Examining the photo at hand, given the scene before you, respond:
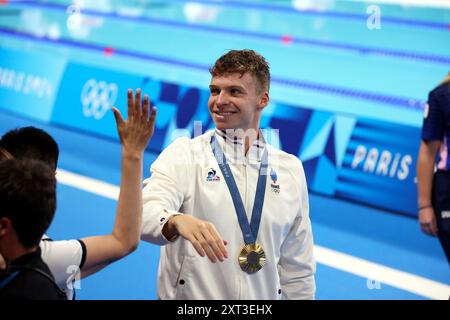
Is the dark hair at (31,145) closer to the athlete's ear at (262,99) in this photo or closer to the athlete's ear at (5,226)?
the athlete's ear at (5,226)

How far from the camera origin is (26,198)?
71.6 inches

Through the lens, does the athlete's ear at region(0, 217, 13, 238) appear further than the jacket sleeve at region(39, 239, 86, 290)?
No

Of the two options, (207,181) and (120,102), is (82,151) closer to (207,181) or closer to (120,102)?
(120,102)

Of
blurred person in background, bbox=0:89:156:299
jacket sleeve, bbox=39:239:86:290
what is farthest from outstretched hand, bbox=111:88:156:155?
jacket sleeve, bbox=39:239:86:290

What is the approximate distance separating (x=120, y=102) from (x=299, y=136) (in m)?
1.98

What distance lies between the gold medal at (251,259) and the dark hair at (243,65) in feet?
2.02

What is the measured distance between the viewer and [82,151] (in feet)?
24.0

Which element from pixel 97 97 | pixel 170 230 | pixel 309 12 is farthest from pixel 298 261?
pixel 309 12

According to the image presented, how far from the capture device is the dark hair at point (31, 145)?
2.40 metres

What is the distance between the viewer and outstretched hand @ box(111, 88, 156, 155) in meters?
2.00

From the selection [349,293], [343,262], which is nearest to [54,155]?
[349,293]

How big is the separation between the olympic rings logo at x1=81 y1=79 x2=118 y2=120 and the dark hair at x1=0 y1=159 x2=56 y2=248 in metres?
5.69

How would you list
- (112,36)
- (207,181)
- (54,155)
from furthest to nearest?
(112,36), (207,181), (54,155)

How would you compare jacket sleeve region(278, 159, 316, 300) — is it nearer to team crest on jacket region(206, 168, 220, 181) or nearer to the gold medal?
the gold medal
